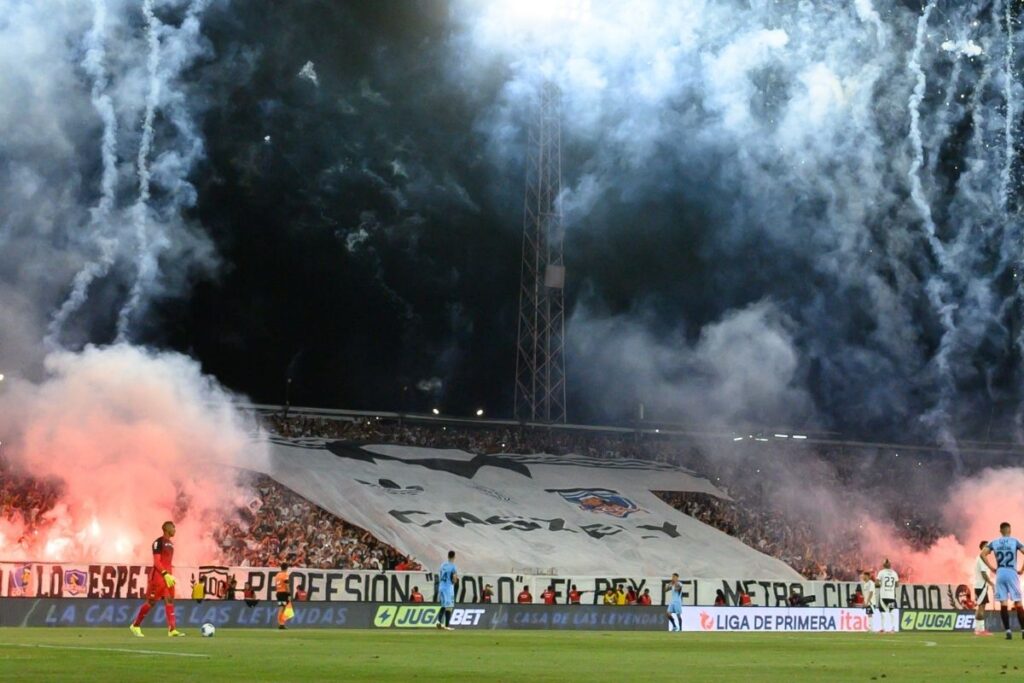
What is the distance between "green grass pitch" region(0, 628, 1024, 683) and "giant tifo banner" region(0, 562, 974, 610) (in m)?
14.5

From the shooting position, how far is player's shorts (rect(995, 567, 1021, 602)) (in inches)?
1089

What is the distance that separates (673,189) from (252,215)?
60.6ft

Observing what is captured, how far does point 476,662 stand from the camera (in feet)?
57.3

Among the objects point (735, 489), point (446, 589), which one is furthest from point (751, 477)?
point (446, 589)

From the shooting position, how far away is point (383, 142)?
6141 centimetres

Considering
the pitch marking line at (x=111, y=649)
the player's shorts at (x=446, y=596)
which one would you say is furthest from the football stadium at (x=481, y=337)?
the pitch marking line at (x=111, y=649)

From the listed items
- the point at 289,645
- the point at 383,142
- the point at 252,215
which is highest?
the point at 383,142

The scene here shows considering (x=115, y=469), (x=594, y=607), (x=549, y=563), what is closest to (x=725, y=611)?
(x=594, y=607)

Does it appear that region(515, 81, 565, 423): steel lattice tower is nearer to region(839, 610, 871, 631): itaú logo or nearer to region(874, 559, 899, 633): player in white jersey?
region(839, 610, 871, 631): itaú logo

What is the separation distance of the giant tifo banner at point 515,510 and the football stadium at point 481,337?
8.4 inches

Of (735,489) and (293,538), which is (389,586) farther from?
(735,489)

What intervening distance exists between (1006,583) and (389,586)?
20615mm

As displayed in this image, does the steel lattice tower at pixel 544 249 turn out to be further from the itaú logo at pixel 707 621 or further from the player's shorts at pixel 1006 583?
the player's shorts at pixel 1006 583

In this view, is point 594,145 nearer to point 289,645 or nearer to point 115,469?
point 115,469
